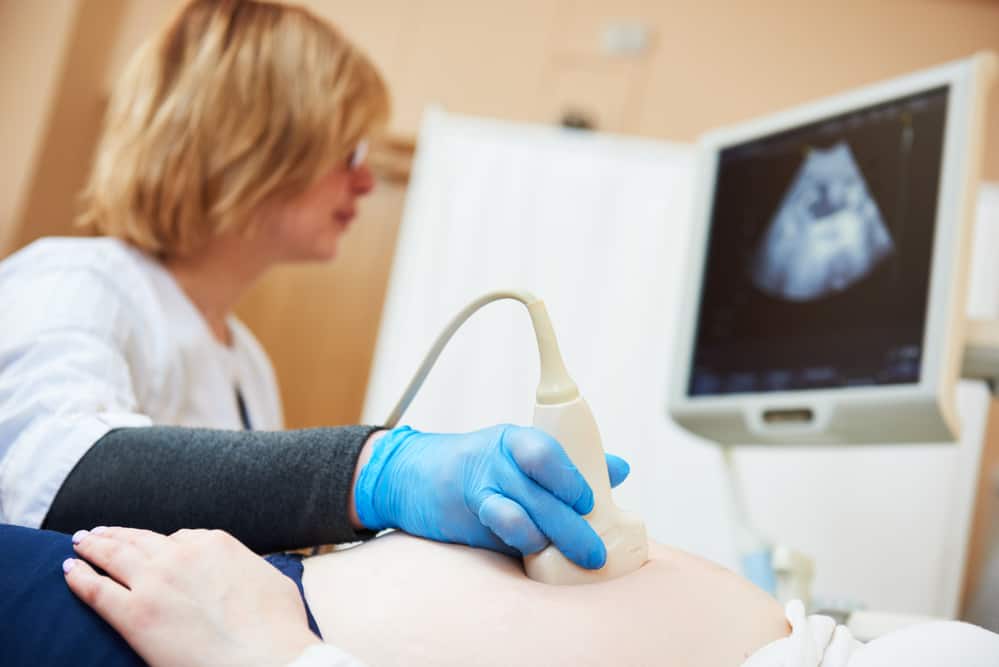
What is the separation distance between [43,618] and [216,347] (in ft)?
3.05

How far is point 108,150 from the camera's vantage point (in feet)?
5.10

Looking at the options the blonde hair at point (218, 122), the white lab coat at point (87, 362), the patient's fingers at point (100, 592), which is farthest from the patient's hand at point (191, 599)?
the blonde hair at point (218, 122)

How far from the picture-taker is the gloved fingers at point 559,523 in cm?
74


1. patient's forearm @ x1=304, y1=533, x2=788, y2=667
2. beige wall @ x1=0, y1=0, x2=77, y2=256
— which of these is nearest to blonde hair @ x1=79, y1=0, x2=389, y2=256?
patient's forearm @ x1=304, y1=533, x2=788, y2=667

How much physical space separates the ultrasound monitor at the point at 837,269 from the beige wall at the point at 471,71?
148 cm

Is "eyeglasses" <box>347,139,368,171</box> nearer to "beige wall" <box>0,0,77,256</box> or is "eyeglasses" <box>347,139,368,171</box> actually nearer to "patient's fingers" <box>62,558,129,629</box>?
"patient's fingers" <box>62,558,129,629</box>

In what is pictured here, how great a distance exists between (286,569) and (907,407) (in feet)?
2.78

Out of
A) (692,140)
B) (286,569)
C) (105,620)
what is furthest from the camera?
(692,140)

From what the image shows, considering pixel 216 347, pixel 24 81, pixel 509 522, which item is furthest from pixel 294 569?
pixel 24 81

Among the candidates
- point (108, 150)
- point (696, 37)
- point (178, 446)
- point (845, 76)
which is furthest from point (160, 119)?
point (845, 76)

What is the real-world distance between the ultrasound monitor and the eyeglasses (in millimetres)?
608

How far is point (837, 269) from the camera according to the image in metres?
1.40

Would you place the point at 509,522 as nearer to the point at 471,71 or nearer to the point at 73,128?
the point at 471,71

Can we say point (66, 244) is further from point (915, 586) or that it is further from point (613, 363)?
point (915, 586)
